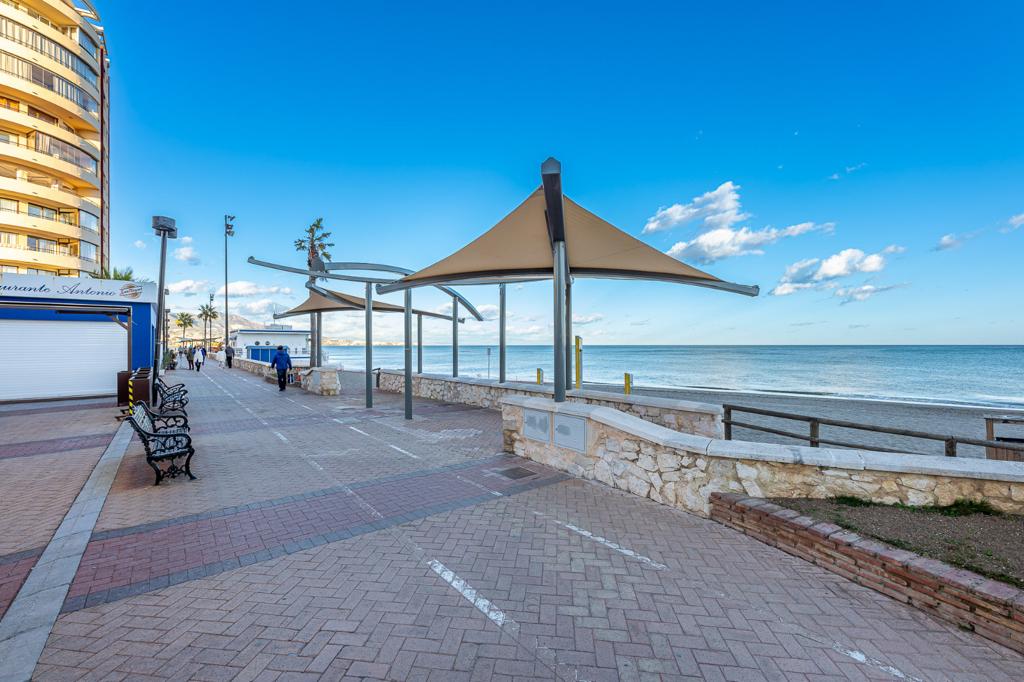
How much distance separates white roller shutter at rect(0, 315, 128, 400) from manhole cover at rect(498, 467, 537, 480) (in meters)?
18.4

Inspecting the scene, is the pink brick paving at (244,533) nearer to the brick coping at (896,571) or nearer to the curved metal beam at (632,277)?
the brick coping at (896,571)

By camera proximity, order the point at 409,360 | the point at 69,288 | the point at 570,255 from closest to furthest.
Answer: the point at 570,255 → the point at 409,360 → the point at 69,288

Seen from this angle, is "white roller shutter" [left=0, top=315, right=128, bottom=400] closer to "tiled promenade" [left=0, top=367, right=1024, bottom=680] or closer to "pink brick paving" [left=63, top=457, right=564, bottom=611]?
"tiled promenade" [left=0, top=367, right=1024, bottom=680]

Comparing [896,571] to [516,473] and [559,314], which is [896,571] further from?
[559,314]

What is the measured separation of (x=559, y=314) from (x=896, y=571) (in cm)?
493

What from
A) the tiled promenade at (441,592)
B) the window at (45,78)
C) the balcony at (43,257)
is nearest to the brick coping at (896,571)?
the tiled promenade at (441,592)

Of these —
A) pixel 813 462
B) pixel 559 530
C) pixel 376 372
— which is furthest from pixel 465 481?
pixel 376 372

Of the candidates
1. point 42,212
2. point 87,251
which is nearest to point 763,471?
point 42,212

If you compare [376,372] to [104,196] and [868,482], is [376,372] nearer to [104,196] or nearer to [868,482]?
[868,482]

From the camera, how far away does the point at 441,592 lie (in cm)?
331

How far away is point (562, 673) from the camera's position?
8.25 ft

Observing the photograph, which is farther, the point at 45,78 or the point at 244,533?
the point at 45,78

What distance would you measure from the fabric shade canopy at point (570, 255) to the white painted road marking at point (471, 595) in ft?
16.6

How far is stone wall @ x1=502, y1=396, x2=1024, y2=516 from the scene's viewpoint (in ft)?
12.9
